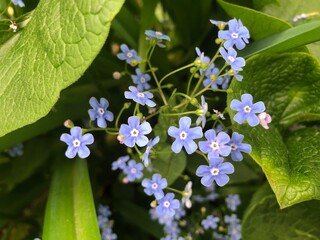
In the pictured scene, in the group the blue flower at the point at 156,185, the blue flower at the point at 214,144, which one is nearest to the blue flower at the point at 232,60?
the blue flower at the point at 214,144

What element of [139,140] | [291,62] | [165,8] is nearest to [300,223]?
[291,62]

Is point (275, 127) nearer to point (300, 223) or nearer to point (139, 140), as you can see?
point (300, 223)

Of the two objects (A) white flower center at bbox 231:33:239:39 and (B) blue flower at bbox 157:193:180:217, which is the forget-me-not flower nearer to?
(B) blue flower at bbox 157:193:180:217

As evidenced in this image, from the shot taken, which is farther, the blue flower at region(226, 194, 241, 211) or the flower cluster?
the blue flower at region(226, 194, 241, 211)

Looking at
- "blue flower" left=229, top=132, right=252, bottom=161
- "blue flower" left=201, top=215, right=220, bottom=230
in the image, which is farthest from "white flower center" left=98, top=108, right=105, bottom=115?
"blue flower" left=201, top=215, right=220, bottom=230

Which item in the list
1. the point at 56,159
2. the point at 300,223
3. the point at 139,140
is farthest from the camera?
the point at 56,159

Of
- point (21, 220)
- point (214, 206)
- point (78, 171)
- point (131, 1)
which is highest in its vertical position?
point (131, 1)
